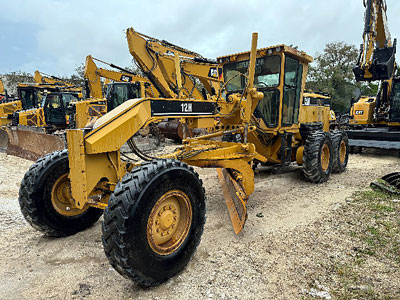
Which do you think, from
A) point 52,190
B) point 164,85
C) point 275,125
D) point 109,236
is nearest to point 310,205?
point 275,125

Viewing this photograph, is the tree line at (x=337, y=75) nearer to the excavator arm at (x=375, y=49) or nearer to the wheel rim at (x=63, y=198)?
the excavator arm at (x=375, y=49)

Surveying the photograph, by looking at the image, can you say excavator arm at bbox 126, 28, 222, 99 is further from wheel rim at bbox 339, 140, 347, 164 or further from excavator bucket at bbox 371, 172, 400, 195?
excavator bucket at bbox 371, 172, 400, 195

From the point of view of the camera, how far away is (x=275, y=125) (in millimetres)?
5477

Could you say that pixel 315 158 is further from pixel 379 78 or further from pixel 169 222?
pixel 379 78

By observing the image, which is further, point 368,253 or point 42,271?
point 368,253

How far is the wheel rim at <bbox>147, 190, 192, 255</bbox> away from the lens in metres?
2.49

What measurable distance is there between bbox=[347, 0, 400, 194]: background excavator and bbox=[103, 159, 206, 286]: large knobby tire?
788 centimetres

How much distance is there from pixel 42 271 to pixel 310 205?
3.70m

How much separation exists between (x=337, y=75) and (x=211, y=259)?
25601 millimetres

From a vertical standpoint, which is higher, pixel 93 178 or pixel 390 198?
pixel 93 178

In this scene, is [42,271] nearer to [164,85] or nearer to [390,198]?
[390,198]

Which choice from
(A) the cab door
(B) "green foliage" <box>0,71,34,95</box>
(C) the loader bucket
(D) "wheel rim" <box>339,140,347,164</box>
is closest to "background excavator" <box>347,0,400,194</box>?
(D) "wheel rim" <box>339,140,347,164</box>

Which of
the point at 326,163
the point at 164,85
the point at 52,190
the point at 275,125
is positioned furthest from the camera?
the point at 164,85

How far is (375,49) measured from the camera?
9406 mm
